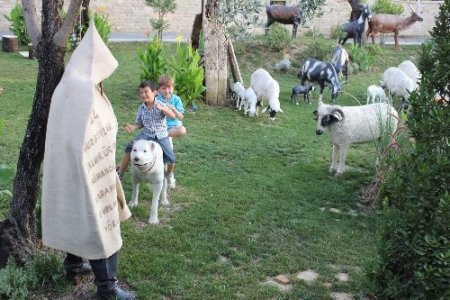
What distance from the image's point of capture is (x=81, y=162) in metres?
3.42

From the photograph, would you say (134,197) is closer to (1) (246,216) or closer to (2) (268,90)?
(1) (246,216)

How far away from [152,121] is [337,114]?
2529 mm

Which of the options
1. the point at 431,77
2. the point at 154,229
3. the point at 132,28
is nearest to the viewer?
the point at 431,77

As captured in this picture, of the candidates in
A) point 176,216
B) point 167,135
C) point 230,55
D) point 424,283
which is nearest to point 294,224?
point 176,216

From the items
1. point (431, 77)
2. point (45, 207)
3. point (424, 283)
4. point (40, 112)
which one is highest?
point (431, 77)

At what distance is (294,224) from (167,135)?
1.57 metres

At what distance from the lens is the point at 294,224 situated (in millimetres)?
5762

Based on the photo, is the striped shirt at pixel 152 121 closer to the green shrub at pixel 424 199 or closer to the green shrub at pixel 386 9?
the green shrub at pixel 424 199

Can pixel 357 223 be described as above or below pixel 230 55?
below

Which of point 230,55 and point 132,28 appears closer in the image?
point 230,55

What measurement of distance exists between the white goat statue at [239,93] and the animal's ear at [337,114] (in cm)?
324

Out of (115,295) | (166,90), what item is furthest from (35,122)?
(166,90)

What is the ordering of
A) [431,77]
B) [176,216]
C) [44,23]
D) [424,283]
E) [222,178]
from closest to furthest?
1. [424,283]
2. [431,77]
3. [44,23]
4. [176,216]
5. [222,178]

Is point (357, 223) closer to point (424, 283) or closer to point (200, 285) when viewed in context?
point (200, 285)
